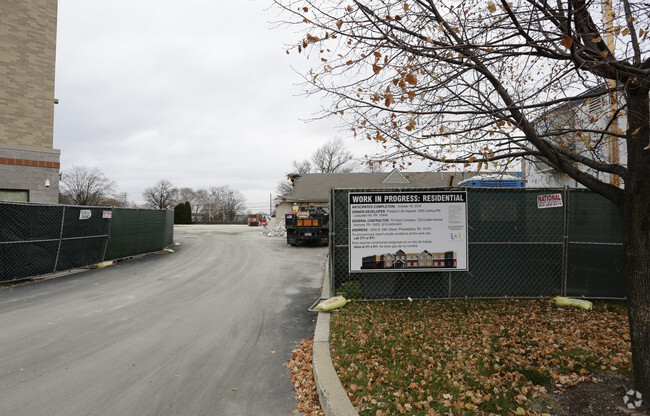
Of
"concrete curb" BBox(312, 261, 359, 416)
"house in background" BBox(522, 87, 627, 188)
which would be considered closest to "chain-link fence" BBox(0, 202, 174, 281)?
"concrete curb" BBox(312, 261, 359, 416)

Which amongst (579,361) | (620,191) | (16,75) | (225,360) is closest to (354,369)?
(225,360)

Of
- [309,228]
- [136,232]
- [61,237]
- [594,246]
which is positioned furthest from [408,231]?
[309,228]

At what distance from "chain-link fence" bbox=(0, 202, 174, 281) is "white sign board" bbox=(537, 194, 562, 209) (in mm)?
12141

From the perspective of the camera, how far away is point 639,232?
9.41ft

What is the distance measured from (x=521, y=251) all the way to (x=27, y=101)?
786 inches

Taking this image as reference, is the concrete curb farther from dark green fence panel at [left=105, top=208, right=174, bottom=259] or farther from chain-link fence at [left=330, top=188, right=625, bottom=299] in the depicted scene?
dark green fence panel at [left=105, top=208, right=174, bottom=259]

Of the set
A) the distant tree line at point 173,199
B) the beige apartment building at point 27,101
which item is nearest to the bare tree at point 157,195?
the distant tree line at point 173,199

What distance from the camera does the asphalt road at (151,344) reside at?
11.2 ft

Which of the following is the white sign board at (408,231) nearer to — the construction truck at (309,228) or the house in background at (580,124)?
the house in background at (580,124)

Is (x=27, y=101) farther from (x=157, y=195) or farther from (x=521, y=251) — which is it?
(x=157, y=195)

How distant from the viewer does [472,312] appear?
552cm

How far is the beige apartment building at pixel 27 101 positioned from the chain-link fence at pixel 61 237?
5.87 m

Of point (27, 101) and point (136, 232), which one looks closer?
point (136, 232)

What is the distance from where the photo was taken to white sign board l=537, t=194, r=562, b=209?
19.7ft
